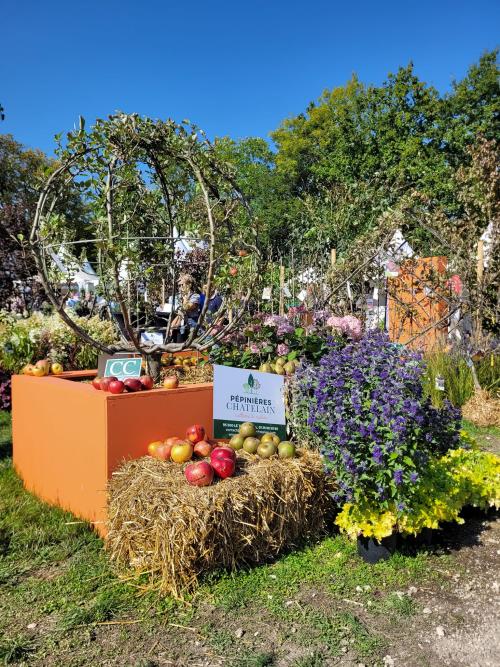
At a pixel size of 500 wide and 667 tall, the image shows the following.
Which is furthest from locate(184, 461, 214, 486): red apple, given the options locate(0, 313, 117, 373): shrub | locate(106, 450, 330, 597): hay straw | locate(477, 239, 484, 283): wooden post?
→ locate(477, 239, 484, 283): wooden post

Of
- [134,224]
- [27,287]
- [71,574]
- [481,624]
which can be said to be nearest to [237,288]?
[134,224]

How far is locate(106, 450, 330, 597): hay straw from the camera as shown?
8.63 feet

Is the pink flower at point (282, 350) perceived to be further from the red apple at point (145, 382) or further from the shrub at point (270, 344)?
the red apple at point (145, 382)

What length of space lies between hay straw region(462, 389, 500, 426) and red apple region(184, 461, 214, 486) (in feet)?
14.3

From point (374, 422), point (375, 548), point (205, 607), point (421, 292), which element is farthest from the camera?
point (421, 292)

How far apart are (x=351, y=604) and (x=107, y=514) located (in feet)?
4.49

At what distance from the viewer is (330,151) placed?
2564 centimetres

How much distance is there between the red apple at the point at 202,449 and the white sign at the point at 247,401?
0.75ft

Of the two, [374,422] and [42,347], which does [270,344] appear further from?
[42,347]

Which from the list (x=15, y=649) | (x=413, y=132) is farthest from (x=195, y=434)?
(x=413, y=132)

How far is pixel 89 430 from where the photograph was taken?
3.25 meters

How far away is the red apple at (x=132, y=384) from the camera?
10.9 feet

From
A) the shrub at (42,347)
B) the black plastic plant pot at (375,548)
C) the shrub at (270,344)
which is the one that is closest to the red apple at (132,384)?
the shrub at (270,344)

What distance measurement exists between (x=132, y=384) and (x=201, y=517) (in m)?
1.03
